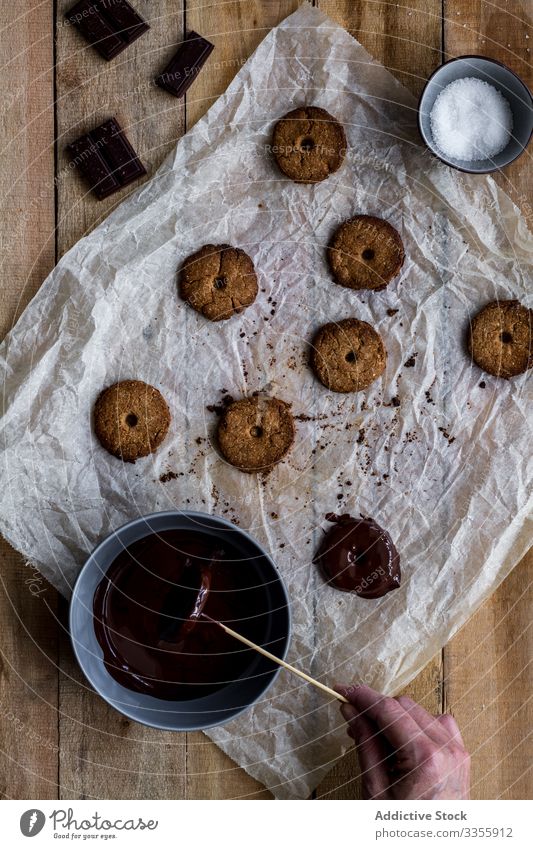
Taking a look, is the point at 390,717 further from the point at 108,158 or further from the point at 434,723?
the point at 108,158

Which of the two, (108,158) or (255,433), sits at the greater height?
(108,158)

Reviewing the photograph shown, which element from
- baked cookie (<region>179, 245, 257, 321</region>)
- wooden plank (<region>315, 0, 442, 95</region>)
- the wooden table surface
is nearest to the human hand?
the wooden table surface

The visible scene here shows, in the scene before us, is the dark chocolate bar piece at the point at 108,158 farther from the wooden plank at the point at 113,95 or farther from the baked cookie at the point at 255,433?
the baked cookie at the point at 255,433

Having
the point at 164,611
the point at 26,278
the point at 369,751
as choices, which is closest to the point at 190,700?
the point at 164,611

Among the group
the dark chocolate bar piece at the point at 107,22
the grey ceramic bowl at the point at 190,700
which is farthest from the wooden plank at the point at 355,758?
the dark chocolate bar piece at the point at 107,22

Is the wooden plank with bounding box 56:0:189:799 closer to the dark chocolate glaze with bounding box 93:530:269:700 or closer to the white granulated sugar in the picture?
the dark chocolate glaze with bounding box 93:530:269:700

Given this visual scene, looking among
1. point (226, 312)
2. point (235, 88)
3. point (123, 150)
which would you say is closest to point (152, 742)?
point (226, 312)
